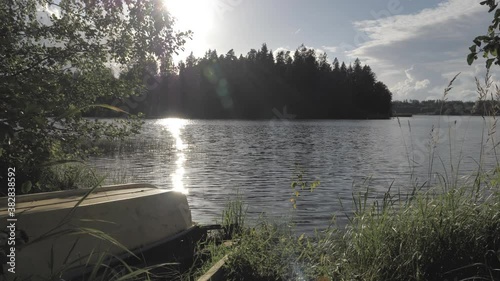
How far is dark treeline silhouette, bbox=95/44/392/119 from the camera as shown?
13938 centimetres

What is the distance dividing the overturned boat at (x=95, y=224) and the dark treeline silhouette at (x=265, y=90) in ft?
420

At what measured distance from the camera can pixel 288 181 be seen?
66.5ft

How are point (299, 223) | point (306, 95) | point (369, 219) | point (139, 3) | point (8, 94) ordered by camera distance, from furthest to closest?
point (306, 95)
point (299, 223)
point (139, 3)
point (369, 219)
point (8, 94)

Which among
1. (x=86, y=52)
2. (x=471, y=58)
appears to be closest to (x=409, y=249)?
(x=471, y=58)

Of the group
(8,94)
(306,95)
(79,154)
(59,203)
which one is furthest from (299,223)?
(306,95)

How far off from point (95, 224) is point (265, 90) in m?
138

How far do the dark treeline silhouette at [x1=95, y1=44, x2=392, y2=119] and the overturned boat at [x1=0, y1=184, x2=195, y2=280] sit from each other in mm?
128032

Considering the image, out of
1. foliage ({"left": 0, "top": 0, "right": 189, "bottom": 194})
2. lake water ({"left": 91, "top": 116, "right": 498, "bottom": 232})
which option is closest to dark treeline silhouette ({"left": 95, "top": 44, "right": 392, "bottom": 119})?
lake water ({"left": 91, "top": 116, "right": 498, "bottom": 232})

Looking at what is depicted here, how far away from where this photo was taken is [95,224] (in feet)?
15.3

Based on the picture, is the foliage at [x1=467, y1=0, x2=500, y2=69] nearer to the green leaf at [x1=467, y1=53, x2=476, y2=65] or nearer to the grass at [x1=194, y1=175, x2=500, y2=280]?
the green leaf at [x1=467, y1=53, x2=476, y2=65]

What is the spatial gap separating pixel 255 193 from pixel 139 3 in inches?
402

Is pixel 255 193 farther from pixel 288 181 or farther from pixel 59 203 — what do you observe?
pixel 59 203

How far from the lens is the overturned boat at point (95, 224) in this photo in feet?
12.7

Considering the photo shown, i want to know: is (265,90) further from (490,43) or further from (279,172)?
(490,43)
